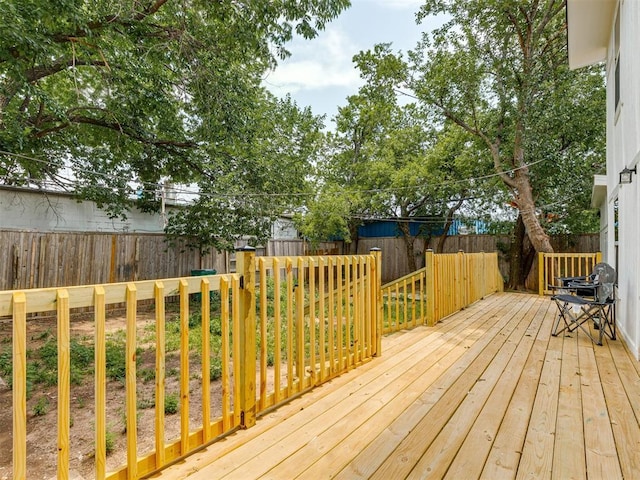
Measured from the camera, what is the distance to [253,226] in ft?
27.3

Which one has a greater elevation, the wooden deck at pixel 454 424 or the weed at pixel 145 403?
the wooden deck at pixel 454 424

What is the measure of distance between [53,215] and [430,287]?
8.71m

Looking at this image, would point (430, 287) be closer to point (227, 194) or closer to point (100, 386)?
point (100, 386)

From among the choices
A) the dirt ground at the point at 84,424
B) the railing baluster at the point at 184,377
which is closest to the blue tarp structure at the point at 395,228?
the dirt ground at the point at 84,424

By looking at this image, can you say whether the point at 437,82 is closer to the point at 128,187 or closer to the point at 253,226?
the point at 253,226

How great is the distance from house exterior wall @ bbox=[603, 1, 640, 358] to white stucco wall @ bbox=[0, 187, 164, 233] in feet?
33.1

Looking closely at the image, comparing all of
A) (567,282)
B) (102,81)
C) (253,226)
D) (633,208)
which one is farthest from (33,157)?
(567,282)

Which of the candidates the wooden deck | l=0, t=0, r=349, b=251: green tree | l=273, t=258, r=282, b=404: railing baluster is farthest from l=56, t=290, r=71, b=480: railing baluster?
l=0, t=0, r=349, b=251: green tree

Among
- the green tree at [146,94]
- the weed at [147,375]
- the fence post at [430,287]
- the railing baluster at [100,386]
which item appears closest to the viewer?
the railing baluster at [100,386]

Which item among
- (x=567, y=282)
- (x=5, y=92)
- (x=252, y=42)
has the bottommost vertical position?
(x=567, y=282)

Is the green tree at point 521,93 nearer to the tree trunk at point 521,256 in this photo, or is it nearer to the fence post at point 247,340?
the tree trunk at point 521,256

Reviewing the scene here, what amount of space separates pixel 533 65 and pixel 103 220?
40.3ft

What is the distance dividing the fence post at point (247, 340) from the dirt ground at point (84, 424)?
895 mm

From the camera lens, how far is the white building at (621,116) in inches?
139
